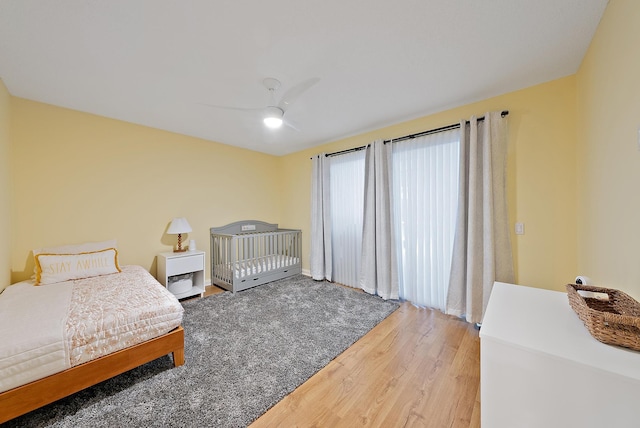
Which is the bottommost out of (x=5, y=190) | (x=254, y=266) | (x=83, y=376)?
(x=83, y=376)

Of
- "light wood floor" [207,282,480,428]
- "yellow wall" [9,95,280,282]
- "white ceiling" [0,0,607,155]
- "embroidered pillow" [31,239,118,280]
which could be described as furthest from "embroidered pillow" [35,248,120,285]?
"light wood floor" [207,282,480,428]

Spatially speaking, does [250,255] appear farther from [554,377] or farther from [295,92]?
[554,377]

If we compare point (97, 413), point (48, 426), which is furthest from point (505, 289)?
point (48, 426)

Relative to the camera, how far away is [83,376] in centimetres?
144

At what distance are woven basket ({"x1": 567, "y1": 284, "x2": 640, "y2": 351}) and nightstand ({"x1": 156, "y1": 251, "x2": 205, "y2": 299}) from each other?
143 inches

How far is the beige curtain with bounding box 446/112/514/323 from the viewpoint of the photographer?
7.41 ft

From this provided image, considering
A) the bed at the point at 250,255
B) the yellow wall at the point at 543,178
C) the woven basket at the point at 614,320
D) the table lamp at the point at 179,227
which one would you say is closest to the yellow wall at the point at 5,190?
the table lamp at the point at 179,227

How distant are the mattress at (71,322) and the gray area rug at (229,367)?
311 mm

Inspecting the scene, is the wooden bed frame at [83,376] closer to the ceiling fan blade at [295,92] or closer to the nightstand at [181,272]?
the nightstand at [181,272]

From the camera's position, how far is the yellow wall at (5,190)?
206 centimetres

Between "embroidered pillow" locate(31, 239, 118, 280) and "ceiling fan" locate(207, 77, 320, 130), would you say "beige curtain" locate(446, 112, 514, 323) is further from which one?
"embroidered pillow" locate(31, 239, 118, 280)

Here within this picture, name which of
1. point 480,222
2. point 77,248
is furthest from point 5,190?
point 480,222

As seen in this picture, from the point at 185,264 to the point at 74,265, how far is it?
1044mm

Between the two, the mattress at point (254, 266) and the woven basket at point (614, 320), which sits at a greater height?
the woven basket at point (614, 320)
